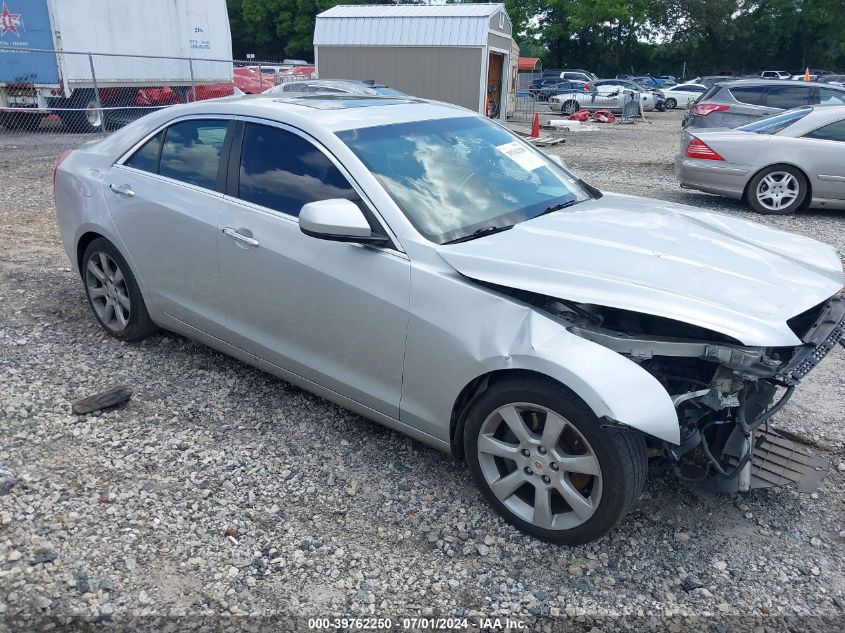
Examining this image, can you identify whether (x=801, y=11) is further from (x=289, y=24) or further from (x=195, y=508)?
(x=195, y=508)

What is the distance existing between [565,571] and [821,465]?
4.36 ft

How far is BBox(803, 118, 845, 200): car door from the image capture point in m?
8.54

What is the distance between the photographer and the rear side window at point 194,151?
3844 millimetres

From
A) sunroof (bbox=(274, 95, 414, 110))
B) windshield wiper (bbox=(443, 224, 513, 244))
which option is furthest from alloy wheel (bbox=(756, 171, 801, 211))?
windshield wiper (bbox=(443, 224, 513, 244))

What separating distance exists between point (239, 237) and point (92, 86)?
573 inches

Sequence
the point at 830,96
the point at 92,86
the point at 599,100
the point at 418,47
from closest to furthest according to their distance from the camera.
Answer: the point at 830,96 < the point at 92,86 < the point at 418,47 < the point at 599,100

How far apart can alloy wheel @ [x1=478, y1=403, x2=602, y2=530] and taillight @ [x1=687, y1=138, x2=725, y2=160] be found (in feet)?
24.3

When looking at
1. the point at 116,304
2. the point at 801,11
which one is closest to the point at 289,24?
the point at 801,11

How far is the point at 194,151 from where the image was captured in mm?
3982

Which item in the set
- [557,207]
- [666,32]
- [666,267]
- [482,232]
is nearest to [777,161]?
[557,207]

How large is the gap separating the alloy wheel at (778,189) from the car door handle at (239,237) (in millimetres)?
7605

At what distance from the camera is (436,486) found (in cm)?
331

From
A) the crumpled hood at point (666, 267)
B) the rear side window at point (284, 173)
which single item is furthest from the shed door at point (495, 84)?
the crumpled hood at point (666, 267)

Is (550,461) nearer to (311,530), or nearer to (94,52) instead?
(311,530)
